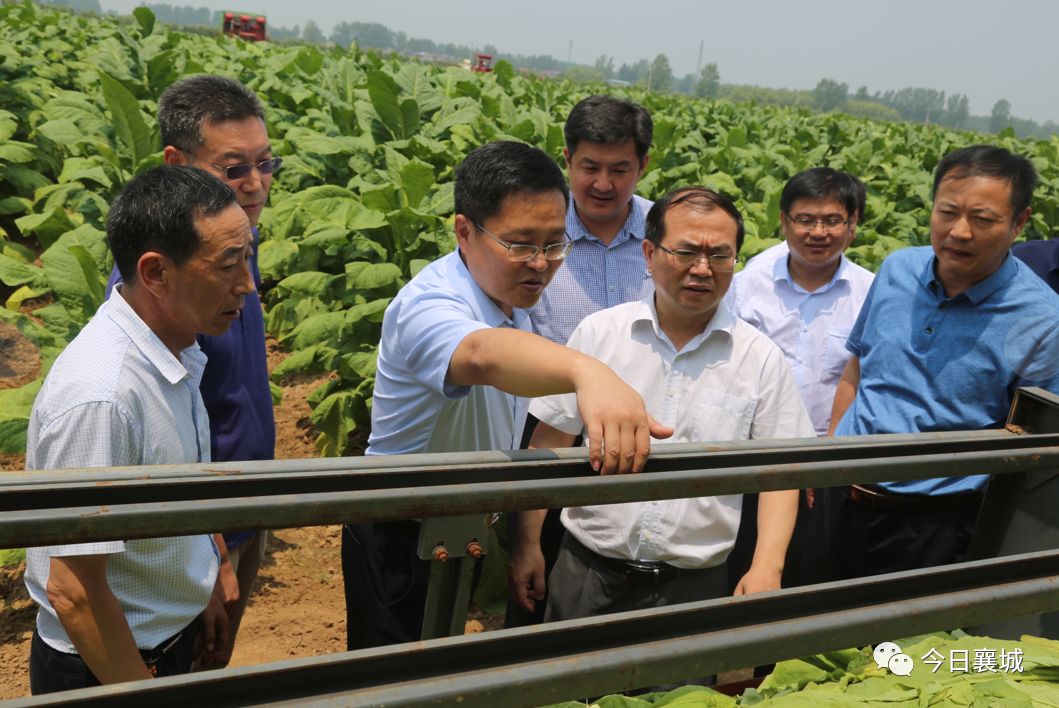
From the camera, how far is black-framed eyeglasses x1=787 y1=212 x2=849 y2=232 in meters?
3.71

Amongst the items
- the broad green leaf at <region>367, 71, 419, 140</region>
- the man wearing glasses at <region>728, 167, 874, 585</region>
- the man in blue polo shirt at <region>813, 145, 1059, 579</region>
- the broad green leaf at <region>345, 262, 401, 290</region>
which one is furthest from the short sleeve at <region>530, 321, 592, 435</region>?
the broad green leaf at <region>367, 71, 419, 140</region>

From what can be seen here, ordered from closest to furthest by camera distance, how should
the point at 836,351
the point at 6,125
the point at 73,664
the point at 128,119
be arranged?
1. the point at 73,664
2. the point at 836,351
3. the point at 128,119
4. the point at 6,125

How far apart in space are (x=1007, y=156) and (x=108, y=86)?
19.9ft

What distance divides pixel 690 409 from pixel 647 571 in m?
0.43

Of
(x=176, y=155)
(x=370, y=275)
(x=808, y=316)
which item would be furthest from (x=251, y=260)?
(x=370, y=275)

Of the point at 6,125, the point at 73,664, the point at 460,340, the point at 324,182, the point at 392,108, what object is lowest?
the point at 73,664

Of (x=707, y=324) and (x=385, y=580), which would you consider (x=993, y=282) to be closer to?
(x=707, y=324)

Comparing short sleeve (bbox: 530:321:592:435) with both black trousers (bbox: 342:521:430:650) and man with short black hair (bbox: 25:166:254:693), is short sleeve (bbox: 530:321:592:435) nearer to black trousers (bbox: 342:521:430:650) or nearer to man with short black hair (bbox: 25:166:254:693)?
black trousers (bbox: 342:521:430:650)

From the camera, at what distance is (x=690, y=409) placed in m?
2.50

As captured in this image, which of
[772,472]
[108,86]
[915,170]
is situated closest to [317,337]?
[108,86]

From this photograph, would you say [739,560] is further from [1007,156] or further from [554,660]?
[554,660]

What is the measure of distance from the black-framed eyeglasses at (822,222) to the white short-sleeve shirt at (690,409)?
4.21 ft

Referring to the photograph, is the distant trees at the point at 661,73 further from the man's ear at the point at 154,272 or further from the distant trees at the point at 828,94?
the man's ear at the point at 154,272

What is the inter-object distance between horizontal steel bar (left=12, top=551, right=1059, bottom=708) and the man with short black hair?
0.84m
